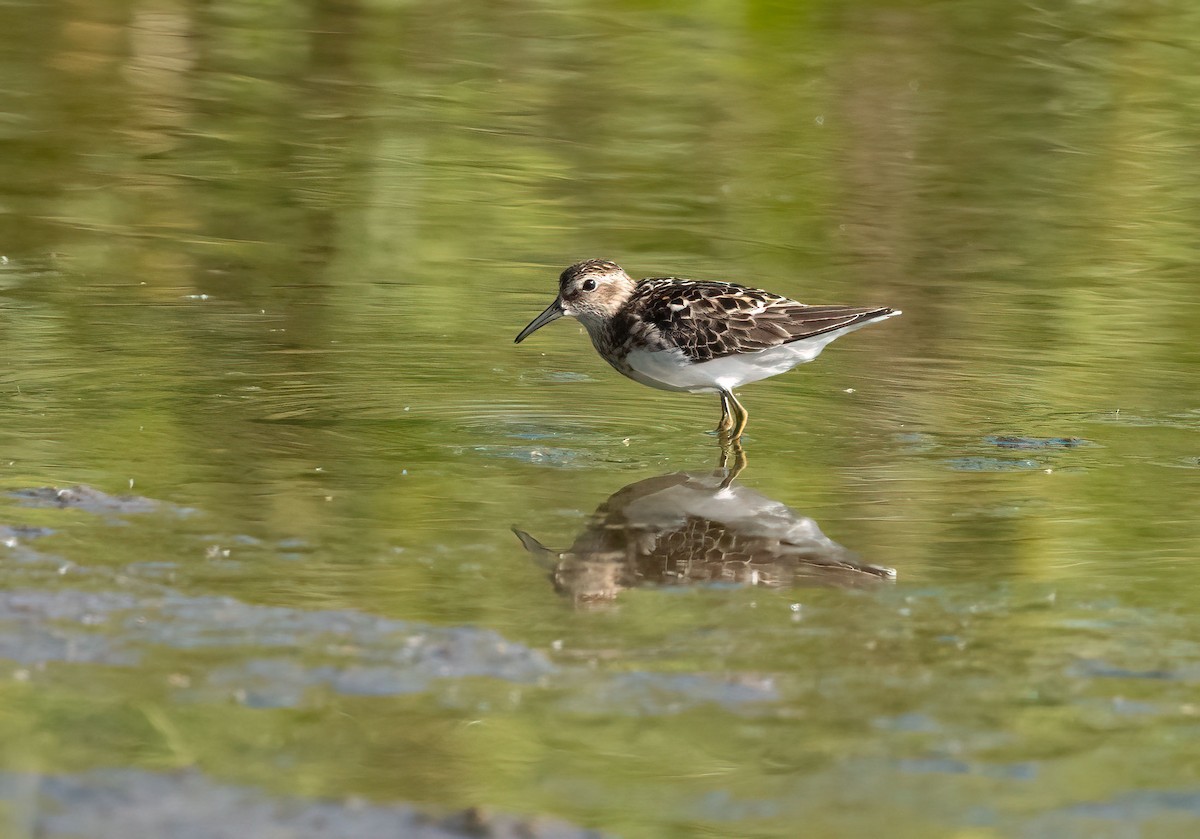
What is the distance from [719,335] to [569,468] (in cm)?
163

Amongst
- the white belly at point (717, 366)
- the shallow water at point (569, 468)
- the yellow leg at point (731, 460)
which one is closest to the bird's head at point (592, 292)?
the shallow water at point (569, 468)

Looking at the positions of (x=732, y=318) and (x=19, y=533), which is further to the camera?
(x=732, y=318)

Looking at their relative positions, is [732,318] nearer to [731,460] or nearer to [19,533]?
[731,460]

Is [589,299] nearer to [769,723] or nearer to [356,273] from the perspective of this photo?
[356,273]

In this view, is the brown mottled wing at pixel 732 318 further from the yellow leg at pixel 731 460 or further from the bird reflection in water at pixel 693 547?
Result: the bird reflection in water at pixel 693 547

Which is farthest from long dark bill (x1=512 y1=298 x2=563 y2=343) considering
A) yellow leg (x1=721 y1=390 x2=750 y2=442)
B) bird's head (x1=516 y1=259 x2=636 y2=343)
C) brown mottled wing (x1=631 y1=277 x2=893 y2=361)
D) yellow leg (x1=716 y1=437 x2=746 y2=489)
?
yellow leg (x1=716 y1=437 x2=746 y2=489)

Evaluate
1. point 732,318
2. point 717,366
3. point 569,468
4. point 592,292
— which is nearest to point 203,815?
point 569,468

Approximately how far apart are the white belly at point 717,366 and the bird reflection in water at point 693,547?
4.72ft

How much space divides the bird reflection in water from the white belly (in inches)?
56.6

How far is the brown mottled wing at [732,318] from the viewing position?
9406 mm

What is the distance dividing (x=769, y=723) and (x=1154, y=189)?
1168 centimetres

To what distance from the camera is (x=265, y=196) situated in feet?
46.4

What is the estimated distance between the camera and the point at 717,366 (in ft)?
30.8

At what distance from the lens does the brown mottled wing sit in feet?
30.9
